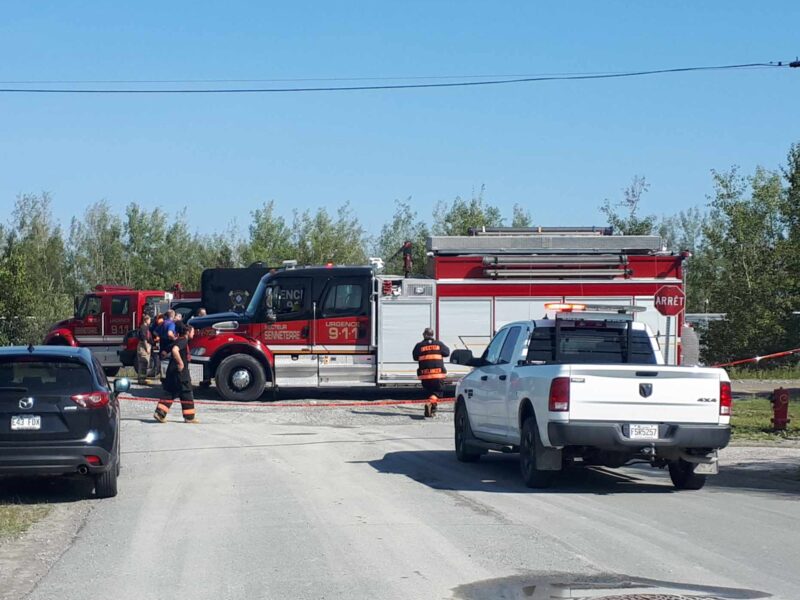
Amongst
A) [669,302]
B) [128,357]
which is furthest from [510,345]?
[128,357]

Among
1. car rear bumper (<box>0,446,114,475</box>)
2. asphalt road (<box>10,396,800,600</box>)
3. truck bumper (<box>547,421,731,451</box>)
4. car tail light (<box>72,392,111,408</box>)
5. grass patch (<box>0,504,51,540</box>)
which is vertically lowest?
grass patch (<box>0,504,51,540</box>)

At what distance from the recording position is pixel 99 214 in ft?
241

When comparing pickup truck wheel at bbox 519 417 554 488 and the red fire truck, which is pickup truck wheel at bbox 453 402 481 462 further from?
the red fire truck

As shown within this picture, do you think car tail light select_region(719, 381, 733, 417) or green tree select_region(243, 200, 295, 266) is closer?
car tail light select_region(719, 381, 733, 417)

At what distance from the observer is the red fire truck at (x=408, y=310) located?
25.7 meters

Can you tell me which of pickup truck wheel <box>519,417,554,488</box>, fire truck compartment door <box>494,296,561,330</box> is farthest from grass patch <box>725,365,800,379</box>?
pickup truck wheel <box>519,417,554,488</box>

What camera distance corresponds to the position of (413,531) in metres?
9.98

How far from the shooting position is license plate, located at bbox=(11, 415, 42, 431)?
11.6 meters

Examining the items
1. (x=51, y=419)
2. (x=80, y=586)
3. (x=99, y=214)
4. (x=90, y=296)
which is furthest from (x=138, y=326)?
(x=99, y=214)

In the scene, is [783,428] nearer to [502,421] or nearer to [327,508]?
[502,421]

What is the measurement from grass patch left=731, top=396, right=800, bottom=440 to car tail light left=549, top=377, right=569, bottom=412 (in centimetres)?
856

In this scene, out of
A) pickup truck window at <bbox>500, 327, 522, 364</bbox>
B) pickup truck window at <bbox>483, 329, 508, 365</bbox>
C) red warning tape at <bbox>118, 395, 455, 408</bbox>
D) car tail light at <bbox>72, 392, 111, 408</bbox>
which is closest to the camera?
car tail light at <bbox>72, 392, 111, 408</bbox>

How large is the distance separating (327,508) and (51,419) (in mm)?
3013

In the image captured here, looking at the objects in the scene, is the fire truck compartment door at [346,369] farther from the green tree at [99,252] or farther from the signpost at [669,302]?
the green tree at [99,252]
